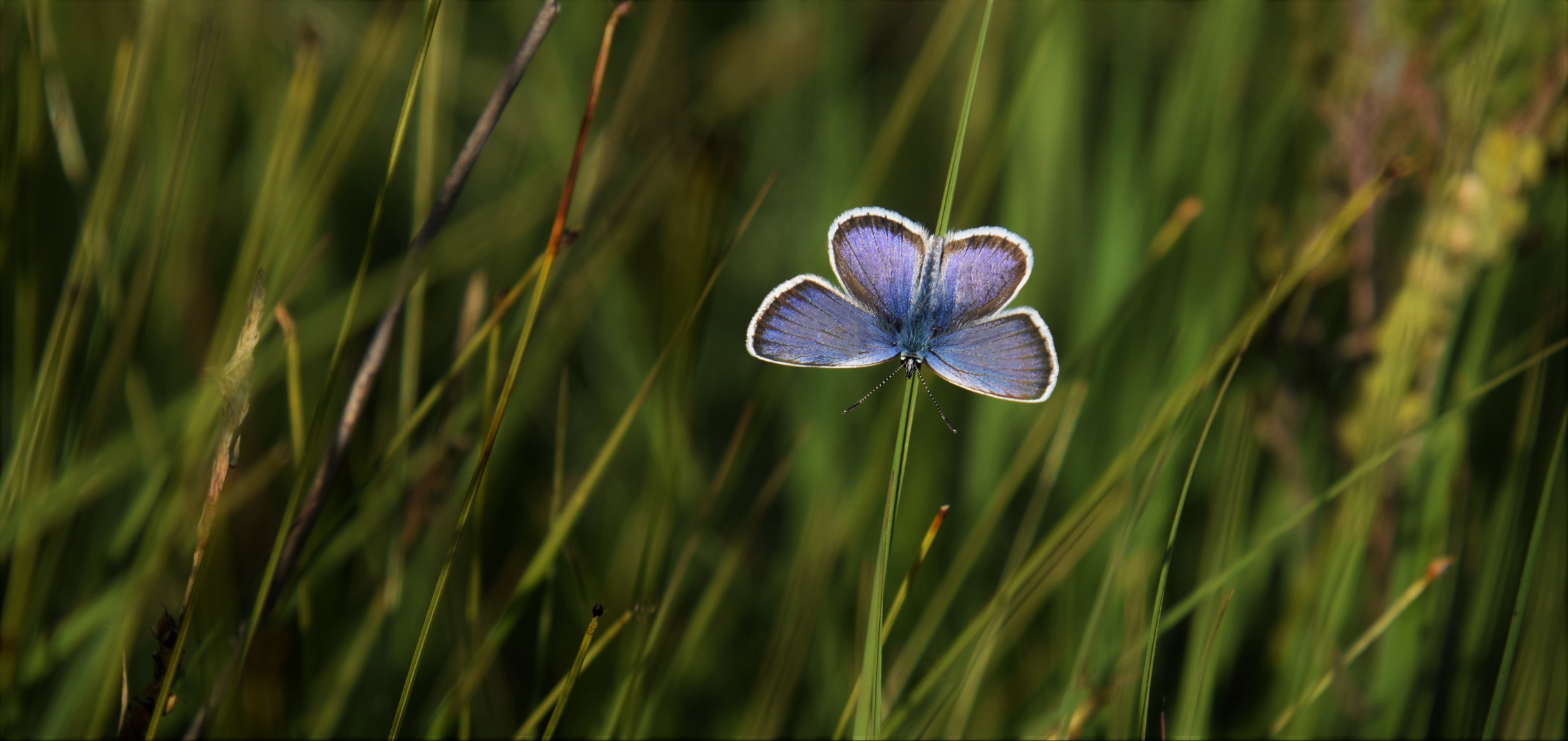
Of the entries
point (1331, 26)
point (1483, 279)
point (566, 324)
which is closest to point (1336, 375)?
point (1483, 279)

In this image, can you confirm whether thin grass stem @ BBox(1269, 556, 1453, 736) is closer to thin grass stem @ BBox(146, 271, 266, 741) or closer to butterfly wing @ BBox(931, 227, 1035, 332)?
butterfly wing @ BBox(931, 227, 1035, 332)

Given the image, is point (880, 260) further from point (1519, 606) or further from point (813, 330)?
point (1519, 606)

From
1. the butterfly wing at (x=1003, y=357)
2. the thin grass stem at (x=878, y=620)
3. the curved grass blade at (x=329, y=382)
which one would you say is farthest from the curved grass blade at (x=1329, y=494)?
the curved grass blade at (x=329, y=382)

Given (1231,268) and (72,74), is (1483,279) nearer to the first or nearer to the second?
(1231,268)

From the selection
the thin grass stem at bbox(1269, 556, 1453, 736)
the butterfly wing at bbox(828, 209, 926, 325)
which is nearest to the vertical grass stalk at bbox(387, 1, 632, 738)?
the butterfly wing at bbox(828, 209, 926, 325)

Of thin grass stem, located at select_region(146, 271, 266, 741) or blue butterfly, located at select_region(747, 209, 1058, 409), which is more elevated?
blue butterfly, located at select_region(747, 209, 1058, 409)

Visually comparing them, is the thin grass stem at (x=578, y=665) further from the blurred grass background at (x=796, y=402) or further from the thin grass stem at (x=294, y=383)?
the thin grass stem at (x=294, y=383)
